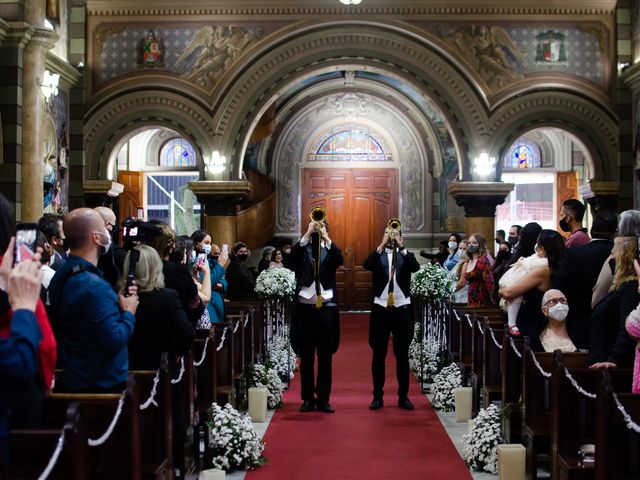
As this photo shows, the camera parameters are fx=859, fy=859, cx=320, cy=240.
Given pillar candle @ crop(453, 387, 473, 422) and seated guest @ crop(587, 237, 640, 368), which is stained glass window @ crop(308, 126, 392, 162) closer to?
pillar candle @ crop(453, 387, 473, 422)

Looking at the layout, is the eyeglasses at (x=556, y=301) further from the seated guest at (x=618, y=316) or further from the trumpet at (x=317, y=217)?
the trumpet at (x=317, y=217)

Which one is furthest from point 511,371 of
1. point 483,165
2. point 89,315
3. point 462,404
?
point 483,165

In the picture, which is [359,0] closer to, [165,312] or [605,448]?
[165,312]

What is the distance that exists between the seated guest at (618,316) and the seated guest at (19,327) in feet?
11.4

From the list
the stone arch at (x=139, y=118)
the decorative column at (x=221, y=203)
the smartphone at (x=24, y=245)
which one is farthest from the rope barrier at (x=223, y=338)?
the stone arch at (x=139, y=118)

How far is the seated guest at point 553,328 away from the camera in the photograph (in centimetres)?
628

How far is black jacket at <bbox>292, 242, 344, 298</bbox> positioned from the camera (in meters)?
8.73

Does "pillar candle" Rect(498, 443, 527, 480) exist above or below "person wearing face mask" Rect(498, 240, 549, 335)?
below

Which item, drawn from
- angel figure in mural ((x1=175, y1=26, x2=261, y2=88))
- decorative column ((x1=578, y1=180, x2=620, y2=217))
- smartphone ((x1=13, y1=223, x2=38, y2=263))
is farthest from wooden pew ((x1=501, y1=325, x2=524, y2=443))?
angel figure in mural ((x1=175, y1=26, x2=261, y2=88))

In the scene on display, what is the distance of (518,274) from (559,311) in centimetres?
92

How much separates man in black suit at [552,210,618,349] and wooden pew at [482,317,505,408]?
136 cm

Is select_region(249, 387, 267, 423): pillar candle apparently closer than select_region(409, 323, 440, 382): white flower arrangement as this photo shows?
Yes

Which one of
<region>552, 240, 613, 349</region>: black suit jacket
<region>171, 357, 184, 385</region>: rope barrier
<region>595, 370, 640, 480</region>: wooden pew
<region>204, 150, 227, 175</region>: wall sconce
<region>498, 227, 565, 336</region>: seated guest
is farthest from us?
<region>204, 150, 227, 175</region>: wall sconce

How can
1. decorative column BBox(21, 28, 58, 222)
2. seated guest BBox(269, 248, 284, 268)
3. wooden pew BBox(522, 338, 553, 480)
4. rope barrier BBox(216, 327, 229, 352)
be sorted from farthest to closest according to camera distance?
seated guest BBox(269, 248, 284, 268) → decorative column BBox(21, 28, 58, 222) → rope barrier BBox(216, 327, 229, 352) → wooden pew BBox(522, 338, 553, 480)
